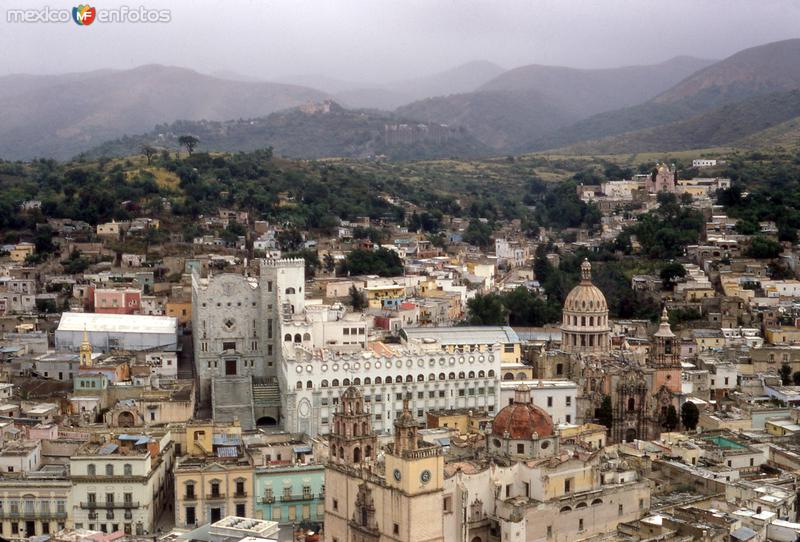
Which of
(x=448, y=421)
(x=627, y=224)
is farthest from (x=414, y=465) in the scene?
(x=627, y=224)

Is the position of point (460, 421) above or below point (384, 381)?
below

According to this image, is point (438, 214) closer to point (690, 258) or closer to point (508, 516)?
point (690, 258)

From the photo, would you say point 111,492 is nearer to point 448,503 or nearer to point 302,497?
point 302,497

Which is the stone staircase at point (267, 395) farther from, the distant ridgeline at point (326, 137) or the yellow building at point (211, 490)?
the distant ridgeline at point (326, 137)

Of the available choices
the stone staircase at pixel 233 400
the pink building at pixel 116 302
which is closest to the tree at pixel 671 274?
the stone staircase at pixel 233 400

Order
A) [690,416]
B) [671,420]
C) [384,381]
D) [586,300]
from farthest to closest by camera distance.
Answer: [586,300]
[671,420]
[690,416]
[384,381]

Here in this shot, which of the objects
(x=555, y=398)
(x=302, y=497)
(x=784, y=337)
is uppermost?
(x=784, y=337)

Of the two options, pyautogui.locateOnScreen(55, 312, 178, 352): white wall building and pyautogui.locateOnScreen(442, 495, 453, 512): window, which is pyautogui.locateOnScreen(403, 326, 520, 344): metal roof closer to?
pyautogui.locateOnScreen(55, 312, 178, 352): white wall building

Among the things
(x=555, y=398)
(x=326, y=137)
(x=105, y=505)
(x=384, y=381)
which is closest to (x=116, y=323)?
(x=384, y=381)
